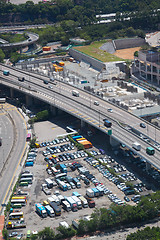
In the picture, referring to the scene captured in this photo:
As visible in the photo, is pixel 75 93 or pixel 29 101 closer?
pixel 75 93

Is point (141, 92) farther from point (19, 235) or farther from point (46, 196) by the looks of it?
point (19, 235)

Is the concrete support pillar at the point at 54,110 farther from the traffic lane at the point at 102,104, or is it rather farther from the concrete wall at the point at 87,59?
the concrete wall at the point at 87,59

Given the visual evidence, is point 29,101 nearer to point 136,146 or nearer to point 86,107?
point 86,107

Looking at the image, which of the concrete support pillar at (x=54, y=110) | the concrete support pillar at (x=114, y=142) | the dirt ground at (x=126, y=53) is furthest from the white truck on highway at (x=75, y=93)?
the dirt ground at (x=126, y=53)

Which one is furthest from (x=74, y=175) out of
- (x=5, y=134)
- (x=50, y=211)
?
(x=5, y=134)

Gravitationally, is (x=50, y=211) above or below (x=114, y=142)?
below

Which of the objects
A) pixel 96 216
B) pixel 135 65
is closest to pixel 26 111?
pixel 135 65
